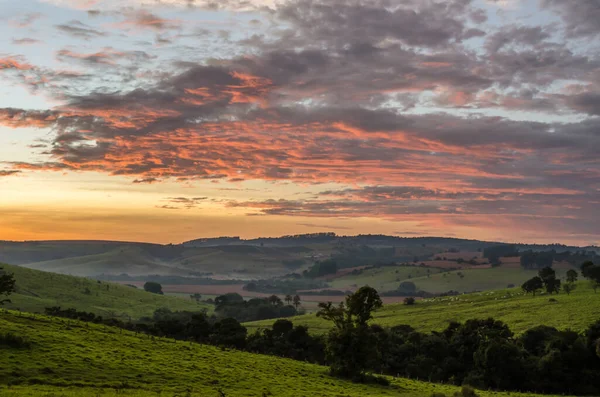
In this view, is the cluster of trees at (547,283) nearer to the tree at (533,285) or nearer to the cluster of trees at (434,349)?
the tree at (533,285)

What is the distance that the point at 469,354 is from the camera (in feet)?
338

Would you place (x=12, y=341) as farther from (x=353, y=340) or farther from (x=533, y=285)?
(x=533, y=285)

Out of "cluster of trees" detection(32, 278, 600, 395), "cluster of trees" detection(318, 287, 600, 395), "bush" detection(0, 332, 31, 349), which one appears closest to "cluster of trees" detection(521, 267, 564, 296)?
"cluster of trees" detection(318, 287, 600, 395)

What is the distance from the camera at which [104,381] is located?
49844 mm

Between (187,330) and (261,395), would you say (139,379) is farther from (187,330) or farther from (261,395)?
(187,330)

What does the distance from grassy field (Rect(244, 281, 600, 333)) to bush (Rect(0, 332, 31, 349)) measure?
11256 cm

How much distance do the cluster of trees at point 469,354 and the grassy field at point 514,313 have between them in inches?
1266

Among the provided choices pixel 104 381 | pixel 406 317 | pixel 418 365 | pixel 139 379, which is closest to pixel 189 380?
pixel 139 379

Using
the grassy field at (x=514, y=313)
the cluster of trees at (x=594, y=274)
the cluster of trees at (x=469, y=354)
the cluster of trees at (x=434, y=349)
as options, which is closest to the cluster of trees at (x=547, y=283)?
the grassy field at (x=514, y=313)

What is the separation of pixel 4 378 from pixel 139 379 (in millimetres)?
12097

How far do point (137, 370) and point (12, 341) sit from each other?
1295 cm

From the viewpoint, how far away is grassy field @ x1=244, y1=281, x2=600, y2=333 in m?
137

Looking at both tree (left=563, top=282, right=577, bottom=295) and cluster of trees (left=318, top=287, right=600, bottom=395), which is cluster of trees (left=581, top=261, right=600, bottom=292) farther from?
cluster of trees (left=318, top=287, right=600, bottom=395)

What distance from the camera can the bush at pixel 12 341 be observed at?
55.0 m
